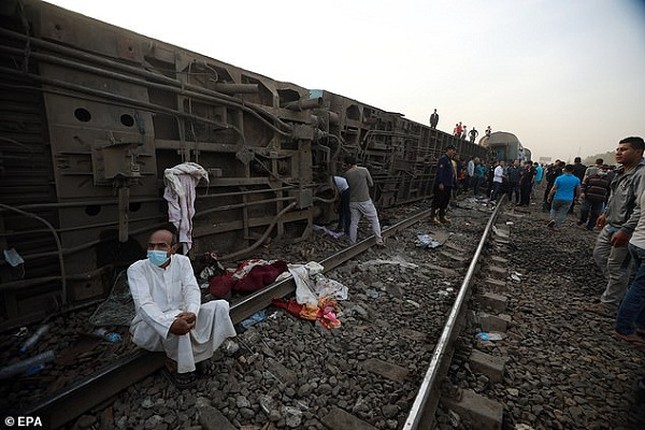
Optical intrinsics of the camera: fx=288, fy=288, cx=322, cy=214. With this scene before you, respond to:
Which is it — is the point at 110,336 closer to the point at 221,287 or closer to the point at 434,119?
the point at 221,287

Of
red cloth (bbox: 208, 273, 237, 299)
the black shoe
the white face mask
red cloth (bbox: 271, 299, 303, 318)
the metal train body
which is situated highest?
the metal train body

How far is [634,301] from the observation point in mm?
3334

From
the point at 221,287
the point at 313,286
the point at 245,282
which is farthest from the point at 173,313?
the point at 313,286

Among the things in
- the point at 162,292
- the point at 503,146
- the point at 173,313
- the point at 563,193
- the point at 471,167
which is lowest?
the point at 173,313

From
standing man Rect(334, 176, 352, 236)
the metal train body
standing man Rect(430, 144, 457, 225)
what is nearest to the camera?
standing man Rect(334, 176, 352, 236)

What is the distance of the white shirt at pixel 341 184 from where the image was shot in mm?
6949

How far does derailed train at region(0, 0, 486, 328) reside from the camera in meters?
3.00

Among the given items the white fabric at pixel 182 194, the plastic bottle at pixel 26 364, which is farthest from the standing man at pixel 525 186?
the plastic bottle at pixel 26 364

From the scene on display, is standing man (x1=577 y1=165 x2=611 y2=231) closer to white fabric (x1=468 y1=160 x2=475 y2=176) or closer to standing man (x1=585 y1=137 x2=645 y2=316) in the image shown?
standing man (x1=585 y1=137 x2=645 y2=316)

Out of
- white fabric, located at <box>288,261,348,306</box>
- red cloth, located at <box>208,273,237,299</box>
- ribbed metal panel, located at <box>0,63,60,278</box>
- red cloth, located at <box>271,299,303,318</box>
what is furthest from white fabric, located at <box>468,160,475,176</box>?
ribbed metal panel, located at <box>0,63,60,278</box>

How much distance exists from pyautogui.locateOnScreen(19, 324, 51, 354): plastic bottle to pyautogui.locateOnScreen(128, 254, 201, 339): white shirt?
4.36 feet

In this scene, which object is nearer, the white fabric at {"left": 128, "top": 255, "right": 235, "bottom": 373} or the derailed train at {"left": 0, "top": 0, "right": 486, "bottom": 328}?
A: the white fabric at {"left": 128, "top": 255, "right": 235, "bottom": 373}

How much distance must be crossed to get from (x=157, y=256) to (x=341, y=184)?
5067mm

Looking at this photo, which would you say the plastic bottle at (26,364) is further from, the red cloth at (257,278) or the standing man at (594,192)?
the standing man at (594,192)
